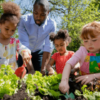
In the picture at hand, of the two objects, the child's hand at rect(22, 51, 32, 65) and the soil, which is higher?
the child's hand at rect(22, 51, 32, 65)

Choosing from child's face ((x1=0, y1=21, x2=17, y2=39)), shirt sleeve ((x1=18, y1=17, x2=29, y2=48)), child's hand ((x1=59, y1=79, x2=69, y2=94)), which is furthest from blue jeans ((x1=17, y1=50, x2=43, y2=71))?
child's hand ((x1=59, y1=79, x2=69, y2=94))

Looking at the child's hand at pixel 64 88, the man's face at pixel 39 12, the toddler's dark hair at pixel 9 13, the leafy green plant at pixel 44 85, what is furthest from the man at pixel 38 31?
the child's hand at pixel 64 88

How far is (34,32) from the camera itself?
249 centimetres

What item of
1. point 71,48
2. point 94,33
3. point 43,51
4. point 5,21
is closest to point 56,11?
point 71,48

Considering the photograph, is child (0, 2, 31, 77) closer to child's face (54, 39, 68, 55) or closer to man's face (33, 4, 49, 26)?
man's face (33, 4, 49, 26)

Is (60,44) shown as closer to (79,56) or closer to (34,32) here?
(34,32)

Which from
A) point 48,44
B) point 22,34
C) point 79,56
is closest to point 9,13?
point 22,34

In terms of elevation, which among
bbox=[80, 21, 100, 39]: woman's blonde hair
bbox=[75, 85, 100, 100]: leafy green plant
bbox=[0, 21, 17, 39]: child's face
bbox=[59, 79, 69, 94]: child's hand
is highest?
bbox=[0, 21, 17, 39]: child's face

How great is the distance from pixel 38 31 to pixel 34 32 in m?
0.09

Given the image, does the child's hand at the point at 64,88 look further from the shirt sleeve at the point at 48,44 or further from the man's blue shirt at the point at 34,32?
the shirt sleeve at the point at 48,44

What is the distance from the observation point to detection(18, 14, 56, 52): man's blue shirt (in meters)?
2.37

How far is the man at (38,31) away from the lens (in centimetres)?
218

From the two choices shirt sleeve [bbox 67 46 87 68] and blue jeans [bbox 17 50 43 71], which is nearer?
shirt sleeve [bbox 67 46 87 68]

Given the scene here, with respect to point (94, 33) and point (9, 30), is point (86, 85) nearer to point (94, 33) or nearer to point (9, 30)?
point (94, 33)
